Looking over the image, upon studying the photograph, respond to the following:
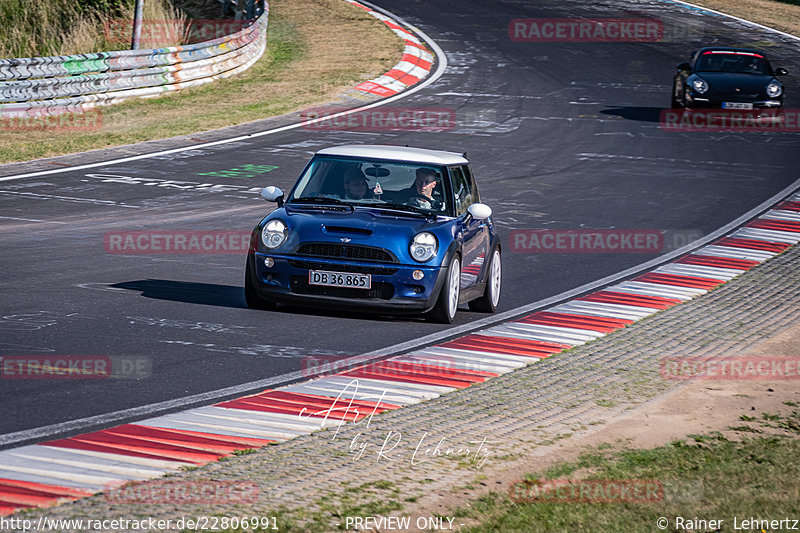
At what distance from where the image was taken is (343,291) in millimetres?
10445

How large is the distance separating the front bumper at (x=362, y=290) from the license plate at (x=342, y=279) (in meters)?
0.03

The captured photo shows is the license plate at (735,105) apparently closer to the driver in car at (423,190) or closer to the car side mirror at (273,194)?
the driver in car at (423,190)

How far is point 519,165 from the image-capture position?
22812 millimetres

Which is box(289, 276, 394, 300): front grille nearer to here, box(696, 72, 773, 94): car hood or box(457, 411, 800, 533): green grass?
box(457, 411, 800, 533): green grass

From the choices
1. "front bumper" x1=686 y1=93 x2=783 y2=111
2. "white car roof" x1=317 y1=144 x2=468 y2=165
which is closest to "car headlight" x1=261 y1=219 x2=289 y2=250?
"white car roof" x1=317 y1=144 x2=468 y2=165

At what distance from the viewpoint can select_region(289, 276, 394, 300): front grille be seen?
1045 centimetres

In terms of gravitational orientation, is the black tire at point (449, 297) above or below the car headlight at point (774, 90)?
below

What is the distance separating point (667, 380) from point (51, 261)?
6954mm

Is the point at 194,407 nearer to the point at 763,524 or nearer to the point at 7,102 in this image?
the point at 763,524

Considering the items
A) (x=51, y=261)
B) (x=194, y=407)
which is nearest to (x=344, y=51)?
(x=51, y=261)

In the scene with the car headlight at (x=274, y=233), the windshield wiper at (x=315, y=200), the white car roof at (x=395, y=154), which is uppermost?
the white car roof at (x=395, y=154)

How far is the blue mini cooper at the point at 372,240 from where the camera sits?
34.3 ft

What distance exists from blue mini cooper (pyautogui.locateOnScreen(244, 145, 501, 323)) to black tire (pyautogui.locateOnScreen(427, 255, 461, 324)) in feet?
0.04

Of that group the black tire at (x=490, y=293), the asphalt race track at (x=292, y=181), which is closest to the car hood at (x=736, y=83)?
the asphalt race track at (x=292, y=181)
